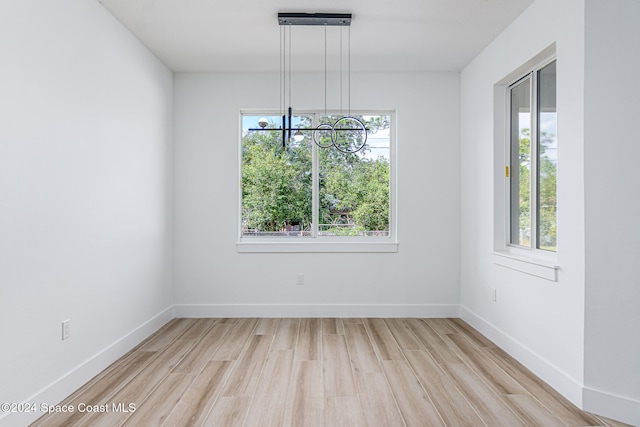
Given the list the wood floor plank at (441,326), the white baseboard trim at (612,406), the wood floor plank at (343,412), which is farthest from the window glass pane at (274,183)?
the white baseboard trim at (612,406)

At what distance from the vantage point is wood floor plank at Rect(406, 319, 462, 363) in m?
2.99

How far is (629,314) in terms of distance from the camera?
210cm

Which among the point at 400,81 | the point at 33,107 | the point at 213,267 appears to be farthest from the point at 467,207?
the point at 33,107

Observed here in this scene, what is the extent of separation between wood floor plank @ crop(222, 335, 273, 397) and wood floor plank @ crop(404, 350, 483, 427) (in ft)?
3.70

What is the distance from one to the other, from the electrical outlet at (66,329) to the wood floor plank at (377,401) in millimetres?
1841

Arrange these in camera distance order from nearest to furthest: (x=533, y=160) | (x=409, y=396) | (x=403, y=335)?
1. (x=409, y=396)
2. (x=533, y=160)
3. (x=403, y=335)

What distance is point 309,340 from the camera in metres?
3.39

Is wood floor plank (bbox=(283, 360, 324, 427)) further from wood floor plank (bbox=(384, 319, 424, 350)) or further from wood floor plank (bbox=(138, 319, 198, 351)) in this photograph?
wood floor plank (bbox=(138, 319, 198, 351))

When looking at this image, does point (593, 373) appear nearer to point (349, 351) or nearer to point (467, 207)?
point (349, 351)

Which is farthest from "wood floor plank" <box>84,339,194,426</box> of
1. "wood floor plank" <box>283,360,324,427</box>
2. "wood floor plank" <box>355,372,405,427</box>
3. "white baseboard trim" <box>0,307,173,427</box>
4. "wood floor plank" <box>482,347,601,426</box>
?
"wood floor plank" <box>482,347,601,426</box>

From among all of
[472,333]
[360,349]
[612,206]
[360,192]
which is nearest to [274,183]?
[360,192]

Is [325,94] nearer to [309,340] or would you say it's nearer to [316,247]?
[316,247]

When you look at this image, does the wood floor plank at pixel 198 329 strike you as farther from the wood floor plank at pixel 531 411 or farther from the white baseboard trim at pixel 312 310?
the wood floor plank at pixel 531 411

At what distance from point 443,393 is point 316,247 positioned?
2066mm
